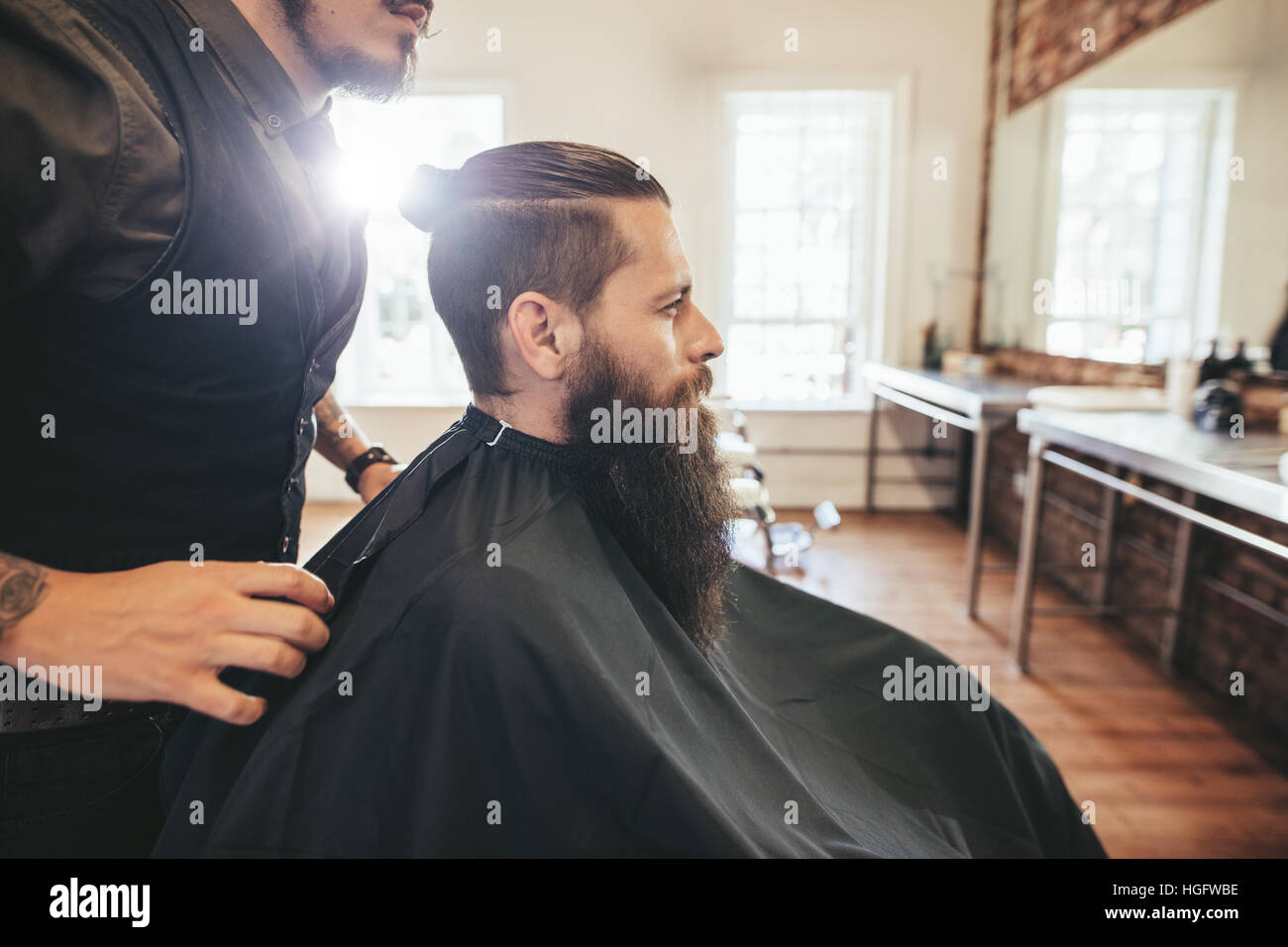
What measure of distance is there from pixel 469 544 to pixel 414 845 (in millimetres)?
325

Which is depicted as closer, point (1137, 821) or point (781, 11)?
point (1137, 821)

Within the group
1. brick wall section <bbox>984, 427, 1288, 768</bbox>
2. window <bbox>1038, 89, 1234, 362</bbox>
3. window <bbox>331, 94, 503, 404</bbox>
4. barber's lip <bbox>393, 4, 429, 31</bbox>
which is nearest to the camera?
barber's lip <bbox>393, 4, 429, 31</bbox>

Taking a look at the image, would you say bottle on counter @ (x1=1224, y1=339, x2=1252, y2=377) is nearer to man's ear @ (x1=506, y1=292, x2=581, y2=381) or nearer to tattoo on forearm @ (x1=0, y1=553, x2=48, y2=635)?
man's ear @ (x1=506, y1=292, x2=581, y2=381)

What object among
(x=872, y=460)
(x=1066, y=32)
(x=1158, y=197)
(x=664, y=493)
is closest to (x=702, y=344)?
(x=664, y=493)

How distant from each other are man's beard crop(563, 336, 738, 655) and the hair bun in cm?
28

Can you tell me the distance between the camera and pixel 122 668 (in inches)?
24.8

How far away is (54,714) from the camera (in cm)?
85

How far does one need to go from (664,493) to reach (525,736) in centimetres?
43

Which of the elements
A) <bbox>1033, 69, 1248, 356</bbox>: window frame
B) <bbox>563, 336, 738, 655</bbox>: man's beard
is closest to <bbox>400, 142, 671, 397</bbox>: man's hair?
<bbox>563, 336, 738, 655</bbox>: man's beard

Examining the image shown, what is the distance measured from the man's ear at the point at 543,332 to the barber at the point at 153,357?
24 centimetres

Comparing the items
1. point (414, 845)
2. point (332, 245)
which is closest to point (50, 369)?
point (332, 245)

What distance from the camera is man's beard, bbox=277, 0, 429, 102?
2.99 feet

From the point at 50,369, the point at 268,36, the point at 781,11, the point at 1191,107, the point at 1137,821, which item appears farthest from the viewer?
the point at 781,11
